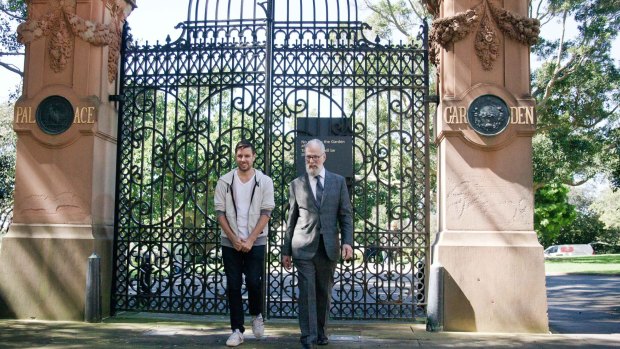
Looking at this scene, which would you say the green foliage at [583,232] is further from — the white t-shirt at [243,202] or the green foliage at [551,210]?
the white t-shirt at [243,202]

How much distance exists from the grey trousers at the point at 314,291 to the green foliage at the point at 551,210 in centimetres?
3850

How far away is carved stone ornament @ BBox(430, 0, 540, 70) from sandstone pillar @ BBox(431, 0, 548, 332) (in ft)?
0.04

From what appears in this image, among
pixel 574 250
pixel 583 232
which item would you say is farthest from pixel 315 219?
pixel 583 232

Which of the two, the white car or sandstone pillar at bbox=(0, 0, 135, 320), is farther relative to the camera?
the white car

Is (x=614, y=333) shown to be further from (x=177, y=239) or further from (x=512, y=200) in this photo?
(x=177, y=239)

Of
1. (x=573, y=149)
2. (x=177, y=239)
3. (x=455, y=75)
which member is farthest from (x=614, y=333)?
(x=573, y=149)

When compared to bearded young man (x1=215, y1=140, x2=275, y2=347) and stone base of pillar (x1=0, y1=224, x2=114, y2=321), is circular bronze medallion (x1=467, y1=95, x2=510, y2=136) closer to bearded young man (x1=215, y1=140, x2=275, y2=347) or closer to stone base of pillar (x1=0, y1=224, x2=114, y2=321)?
bearded young man (x1=215, y1=140, x2=275, y2=347)

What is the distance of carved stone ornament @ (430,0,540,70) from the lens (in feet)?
26.0

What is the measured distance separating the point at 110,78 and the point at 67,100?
28.2 inches

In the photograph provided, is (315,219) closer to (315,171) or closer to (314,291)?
(315,171)

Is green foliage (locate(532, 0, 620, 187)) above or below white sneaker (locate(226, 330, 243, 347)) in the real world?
above

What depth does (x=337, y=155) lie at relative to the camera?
855 centimetres

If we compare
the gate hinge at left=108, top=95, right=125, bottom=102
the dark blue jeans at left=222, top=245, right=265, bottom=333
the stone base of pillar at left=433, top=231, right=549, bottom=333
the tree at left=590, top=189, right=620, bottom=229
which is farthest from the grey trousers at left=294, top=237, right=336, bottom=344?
the tree at left=590, top=189, right=620, bottom=229

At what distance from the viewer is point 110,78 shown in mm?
8953
